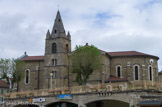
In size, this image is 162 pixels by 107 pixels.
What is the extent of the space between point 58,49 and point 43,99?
90.7 ft

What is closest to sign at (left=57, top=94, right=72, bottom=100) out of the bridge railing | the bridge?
the bridge

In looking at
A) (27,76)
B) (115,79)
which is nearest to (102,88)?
(115,79)

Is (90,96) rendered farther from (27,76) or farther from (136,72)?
(27,76)

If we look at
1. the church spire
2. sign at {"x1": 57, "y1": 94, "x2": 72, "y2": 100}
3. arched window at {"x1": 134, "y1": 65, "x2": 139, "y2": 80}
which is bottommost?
sign at {"x1": 57, "y1": 94, "x2": 72, "y2": 100}

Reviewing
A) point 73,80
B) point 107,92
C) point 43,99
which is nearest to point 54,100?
point 43,99

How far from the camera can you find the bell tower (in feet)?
227

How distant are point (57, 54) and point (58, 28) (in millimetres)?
7091

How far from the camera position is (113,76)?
72.8 meters

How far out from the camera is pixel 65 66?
2773 inches

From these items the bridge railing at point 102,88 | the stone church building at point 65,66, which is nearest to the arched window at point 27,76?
the stone church building at point 65,66

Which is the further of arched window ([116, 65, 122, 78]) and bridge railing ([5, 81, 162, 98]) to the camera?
arched window ([116, 65, 122, 78])

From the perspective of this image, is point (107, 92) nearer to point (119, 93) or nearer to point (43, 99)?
point (119, 93)

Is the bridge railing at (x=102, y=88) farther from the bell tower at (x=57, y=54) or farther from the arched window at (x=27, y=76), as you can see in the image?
the arched window at (x=27, y=76)

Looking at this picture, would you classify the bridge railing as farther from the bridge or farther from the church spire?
the church spire
